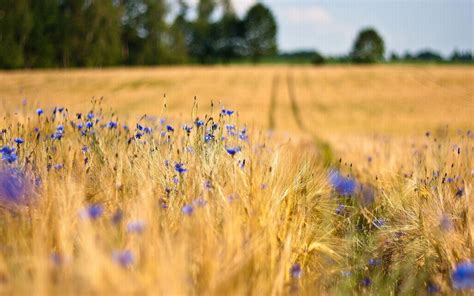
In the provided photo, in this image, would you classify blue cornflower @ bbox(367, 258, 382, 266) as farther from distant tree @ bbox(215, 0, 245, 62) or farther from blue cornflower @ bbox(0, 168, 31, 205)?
distant tree @ bbox(215, 0, 245, 62)

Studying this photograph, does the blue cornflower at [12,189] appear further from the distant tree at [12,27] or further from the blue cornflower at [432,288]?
the distant tree at [12,27]

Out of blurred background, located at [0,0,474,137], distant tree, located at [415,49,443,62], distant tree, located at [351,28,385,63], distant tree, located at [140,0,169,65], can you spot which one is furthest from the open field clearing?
distant tree, located at [415,49,443,62]

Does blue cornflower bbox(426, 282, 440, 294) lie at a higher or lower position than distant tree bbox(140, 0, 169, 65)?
lower

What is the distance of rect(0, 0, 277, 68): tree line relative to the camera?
136 ft

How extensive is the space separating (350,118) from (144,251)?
69.0 feet

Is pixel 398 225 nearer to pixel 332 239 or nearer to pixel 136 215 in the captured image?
pixel 332 239

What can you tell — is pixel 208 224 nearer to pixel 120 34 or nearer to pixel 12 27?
pixel 12 27

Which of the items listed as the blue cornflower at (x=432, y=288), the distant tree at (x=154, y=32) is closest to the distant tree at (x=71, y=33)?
the distant tree at (x=154, y=32)

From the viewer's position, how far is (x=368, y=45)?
82.4 m

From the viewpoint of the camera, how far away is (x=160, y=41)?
179ft

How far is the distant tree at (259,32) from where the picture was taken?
72.8 meters

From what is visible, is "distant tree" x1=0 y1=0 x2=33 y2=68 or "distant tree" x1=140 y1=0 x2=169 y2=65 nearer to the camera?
"distant tree" x1=0 y1=0 x2=33 y2=68

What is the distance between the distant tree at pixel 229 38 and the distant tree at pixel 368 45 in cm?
2004

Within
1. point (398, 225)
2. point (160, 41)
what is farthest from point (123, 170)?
point (160, 41)
